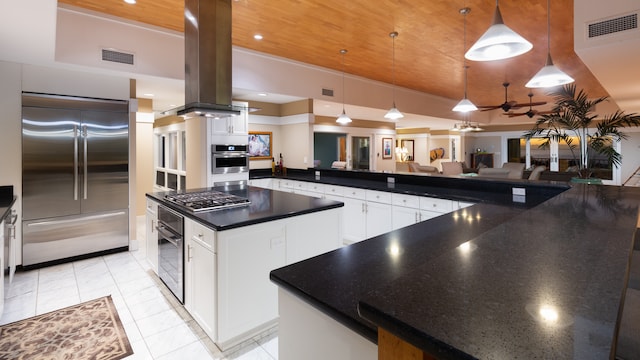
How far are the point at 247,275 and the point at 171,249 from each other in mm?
959

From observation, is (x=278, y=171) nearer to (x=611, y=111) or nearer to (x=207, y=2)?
(x=207, y=2)

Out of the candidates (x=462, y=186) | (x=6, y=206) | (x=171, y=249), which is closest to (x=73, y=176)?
(x=6, y=206)

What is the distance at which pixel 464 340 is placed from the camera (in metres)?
0.59

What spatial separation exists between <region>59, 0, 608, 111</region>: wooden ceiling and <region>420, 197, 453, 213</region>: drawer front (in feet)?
7.07

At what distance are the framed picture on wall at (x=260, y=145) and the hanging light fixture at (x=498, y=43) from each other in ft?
16.8

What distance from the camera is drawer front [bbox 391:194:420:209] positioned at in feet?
12.6

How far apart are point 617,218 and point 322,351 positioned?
69.9 inches

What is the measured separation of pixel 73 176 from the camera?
4.01 metres

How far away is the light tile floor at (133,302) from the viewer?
7.50 ft

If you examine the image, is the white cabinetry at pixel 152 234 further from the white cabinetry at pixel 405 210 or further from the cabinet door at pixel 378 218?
the white cabinetry at pixel 405 210

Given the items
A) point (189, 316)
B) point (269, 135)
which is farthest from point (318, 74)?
point (189, 316)

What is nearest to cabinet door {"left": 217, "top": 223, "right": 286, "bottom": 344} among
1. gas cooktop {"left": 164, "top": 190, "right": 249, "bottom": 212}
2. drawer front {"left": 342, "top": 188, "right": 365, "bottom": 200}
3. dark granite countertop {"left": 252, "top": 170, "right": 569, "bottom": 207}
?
gas cooktop {"left": 164, "top": 190, "right": 249, "bottom": 212}

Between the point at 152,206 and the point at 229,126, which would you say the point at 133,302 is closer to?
the point at 152,206

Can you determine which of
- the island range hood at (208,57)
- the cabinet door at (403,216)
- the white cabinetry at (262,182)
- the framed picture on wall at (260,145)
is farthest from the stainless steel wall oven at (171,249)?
the framed picture on wall at (260,145)
